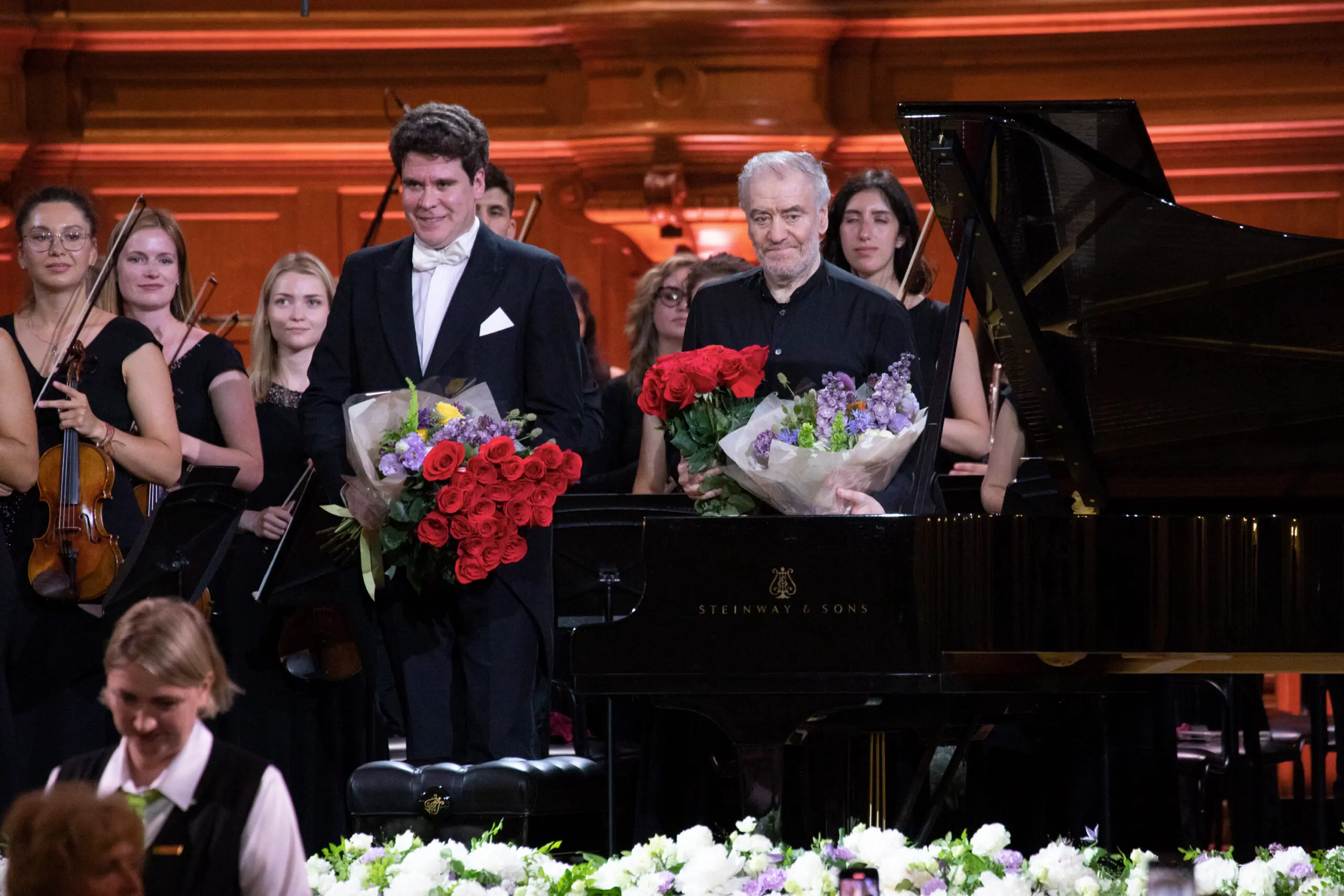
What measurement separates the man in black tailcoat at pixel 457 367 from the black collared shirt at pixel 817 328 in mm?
335

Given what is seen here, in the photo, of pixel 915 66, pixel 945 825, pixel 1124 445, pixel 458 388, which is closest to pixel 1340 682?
pixel 945 825

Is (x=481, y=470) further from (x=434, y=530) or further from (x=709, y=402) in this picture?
(x=709, y=402)

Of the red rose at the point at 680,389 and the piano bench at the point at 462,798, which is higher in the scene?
the red rose at the point at 680,389

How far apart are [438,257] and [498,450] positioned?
1.76ft

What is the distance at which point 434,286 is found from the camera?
3.88 meters

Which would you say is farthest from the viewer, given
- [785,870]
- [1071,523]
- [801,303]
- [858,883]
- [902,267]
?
[902,267]

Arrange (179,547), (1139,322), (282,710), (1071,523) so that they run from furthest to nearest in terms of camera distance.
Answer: (282,710)
(179,547)
(1139,322)
(1071,523)

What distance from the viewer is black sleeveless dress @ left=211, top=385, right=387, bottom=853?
14.4 feet

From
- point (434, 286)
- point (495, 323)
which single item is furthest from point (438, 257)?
point (495, 323)

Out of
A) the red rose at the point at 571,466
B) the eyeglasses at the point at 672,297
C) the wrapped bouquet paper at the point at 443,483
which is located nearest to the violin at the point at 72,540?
the wrapped bouquet paper at the point at 443,483

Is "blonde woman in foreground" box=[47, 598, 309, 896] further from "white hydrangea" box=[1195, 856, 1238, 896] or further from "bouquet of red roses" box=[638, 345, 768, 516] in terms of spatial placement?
"bouquet of red roses" box=[638, 345, 768, 516]

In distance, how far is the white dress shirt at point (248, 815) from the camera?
1882 millimetres

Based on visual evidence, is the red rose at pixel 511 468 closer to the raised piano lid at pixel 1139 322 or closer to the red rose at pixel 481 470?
the red rose at pixel 481 470

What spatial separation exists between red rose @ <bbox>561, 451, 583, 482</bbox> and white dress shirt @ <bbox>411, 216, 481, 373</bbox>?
0.41 m
